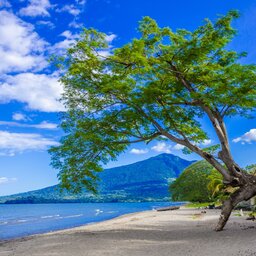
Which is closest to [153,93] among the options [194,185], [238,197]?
[238,197]

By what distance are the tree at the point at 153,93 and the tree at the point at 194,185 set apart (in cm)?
5089

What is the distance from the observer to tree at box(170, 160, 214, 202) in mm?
71438

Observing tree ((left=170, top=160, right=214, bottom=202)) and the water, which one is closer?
the water

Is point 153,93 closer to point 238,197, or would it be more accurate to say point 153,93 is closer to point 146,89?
point 146,89

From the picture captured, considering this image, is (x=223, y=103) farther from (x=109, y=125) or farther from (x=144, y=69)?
(x=109, y=125)

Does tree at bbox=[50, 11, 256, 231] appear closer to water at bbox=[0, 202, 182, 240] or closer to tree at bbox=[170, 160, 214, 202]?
water at bbox=[0, 202, 182, 240]

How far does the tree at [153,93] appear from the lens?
62.2 feet

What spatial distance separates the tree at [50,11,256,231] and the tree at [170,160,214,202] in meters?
50.9

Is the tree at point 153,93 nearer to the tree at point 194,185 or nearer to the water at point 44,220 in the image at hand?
the water at point 44,220

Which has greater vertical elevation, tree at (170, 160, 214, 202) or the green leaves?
the green leaves

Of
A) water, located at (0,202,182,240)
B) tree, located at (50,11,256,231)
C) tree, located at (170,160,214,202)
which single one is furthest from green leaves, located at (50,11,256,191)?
tree, located at (170,160,214,202)

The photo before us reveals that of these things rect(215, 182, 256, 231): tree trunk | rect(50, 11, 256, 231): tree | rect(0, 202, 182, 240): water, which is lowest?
rect(0, 202, 182, 240): water

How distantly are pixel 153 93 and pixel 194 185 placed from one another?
56.3 meters

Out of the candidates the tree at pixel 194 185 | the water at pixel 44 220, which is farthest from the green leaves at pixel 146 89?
the tree at pixel 194 185
